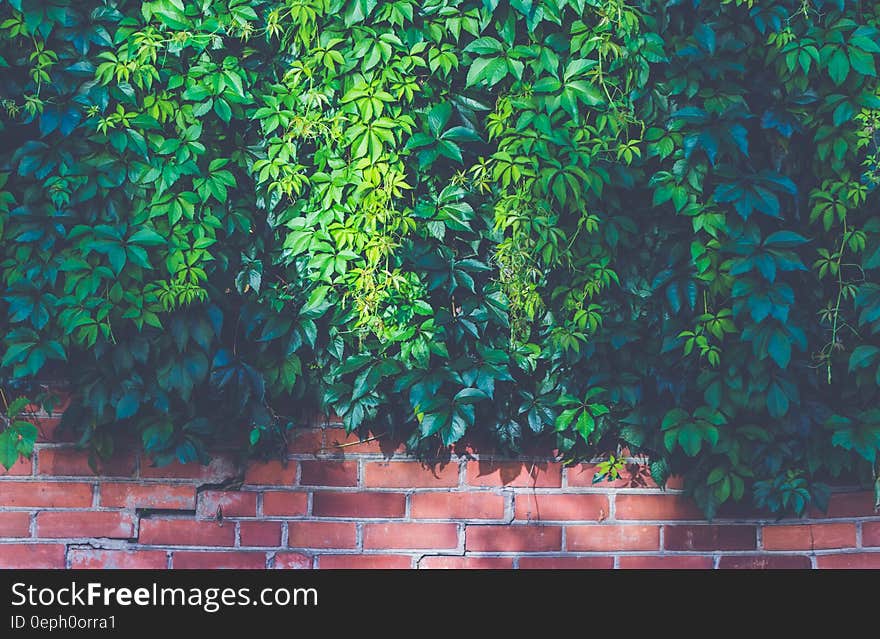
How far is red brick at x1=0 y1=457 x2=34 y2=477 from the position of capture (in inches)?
91.7

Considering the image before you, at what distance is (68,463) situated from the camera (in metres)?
2.34

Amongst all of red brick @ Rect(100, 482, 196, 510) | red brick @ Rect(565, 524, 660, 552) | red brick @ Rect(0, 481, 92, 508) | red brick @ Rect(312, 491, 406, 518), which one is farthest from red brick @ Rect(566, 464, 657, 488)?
red brick @ Rect(0, 481, 92, 508)

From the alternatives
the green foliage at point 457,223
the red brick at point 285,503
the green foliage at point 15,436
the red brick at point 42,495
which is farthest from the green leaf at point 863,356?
the green foliage at point 15,436

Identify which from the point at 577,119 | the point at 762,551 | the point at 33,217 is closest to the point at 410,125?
the point at 577,119

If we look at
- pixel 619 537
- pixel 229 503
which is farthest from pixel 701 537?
pixel 229 503

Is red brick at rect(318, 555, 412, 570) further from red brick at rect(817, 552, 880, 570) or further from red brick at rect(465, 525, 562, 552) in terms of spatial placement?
red brick at rect(817, 552, 880, 570)

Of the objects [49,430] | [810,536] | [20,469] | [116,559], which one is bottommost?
[116,559]

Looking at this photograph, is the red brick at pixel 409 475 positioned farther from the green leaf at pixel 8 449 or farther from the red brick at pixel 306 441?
the green leaf at pixel 8 449

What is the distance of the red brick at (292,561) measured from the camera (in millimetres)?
2344

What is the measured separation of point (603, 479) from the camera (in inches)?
94.3

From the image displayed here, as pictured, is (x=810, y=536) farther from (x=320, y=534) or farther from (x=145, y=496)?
(x=145, y=496)

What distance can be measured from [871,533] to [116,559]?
6.65 feet

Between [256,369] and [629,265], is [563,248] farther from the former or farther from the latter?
[256,369]

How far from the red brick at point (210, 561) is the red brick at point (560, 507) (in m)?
0.71
